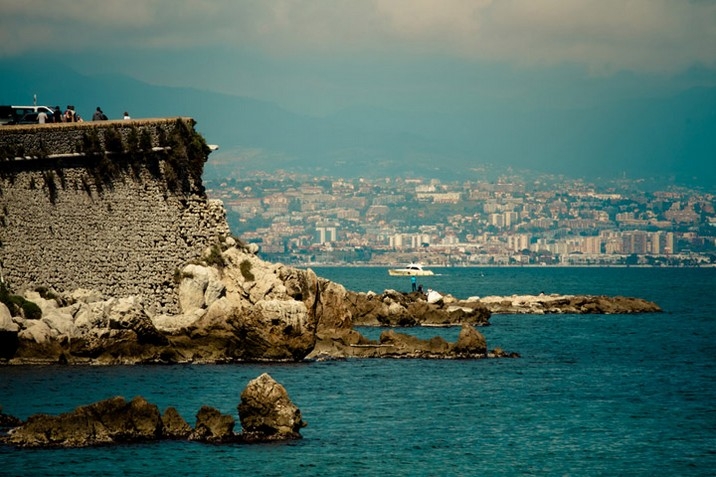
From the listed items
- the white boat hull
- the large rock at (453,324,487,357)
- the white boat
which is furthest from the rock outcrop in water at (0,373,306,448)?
the white boat hull

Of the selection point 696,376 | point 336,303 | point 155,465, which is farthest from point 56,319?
point 696,376

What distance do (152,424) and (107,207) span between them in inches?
650

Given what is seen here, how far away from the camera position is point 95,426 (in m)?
27.1

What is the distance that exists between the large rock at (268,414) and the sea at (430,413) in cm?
50

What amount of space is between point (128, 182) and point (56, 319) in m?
5.25

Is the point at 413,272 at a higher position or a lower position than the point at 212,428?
higher

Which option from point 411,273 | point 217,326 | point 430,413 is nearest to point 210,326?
point 217,326

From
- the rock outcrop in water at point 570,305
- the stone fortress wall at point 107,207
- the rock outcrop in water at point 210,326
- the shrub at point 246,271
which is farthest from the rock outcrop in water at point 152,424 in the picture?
the rock outcrop in water at point 570,305

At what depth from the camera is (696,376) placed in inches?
1682

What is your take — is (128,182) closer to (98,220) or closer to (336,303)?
(98,220)

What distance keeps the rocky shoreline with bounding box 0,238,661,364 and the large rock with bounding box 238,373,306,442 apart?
11.4 meters

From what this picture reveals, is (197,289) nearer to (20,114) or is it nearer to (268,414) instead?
(20,114)

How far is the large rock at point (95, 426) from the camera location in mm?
26594

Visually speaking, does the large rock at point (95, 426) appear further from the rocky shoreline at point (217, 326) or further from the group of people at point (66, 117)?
the group of people at point (66, 117)
